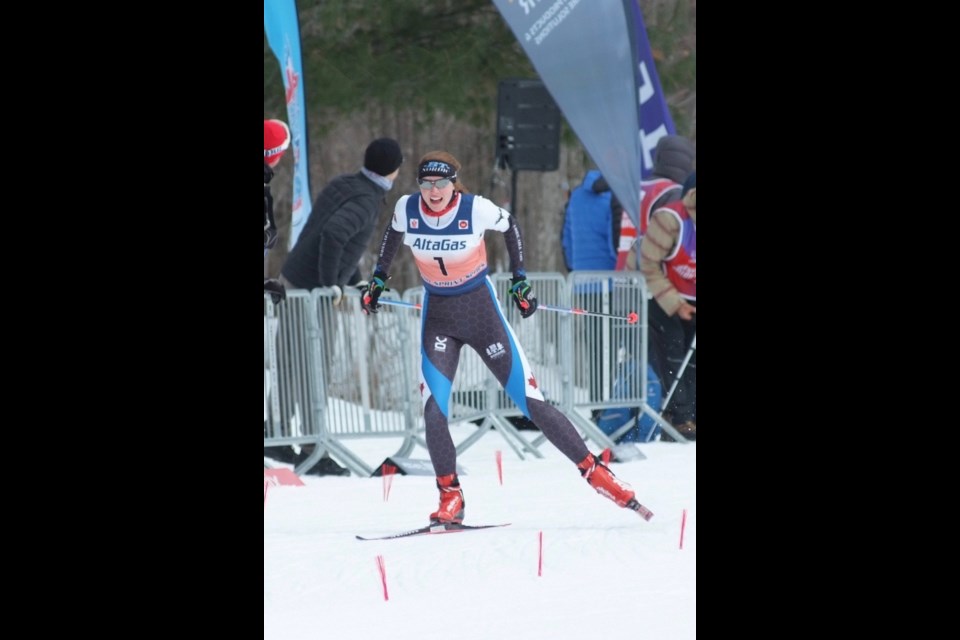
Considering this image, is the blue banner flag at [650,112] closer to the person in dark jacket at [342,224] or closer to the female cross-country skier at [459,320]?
the person in dark jacket at [342,224]

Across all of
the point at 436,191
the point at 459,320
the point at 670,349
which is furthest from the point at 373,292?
the point at 670,349

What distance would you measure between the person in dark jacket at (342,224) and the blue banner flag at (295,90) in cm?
38

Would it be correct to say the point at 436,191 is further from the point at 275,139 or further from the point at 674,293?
the point at 674,293

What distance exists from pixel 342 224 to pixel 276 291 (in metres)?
0.57

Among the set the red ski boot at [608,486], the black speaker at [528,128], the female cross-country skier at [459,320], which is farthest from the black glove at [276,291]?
the red ski boot at [608,486]

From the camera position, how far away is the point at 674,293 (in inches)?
410

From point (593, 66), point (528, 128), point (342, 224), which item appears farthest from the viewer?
point (528, 128)

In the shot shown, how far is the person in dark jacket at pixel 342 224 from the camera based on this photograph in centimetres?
915

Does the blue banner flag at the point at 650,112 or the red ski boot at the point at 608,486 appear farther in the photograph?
the blue banner flag at the point at 650,112

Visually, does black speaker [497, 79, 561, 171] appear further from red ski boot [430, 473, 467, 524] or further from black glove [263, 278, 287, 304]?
red ski boot [430, 473, 467, 524]

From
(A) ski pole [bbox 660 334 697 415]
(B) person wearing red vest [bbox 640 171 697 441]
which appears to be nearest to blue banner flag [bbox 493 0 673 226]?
(B) person wearing red vest [bbox 640 171 697 441]
